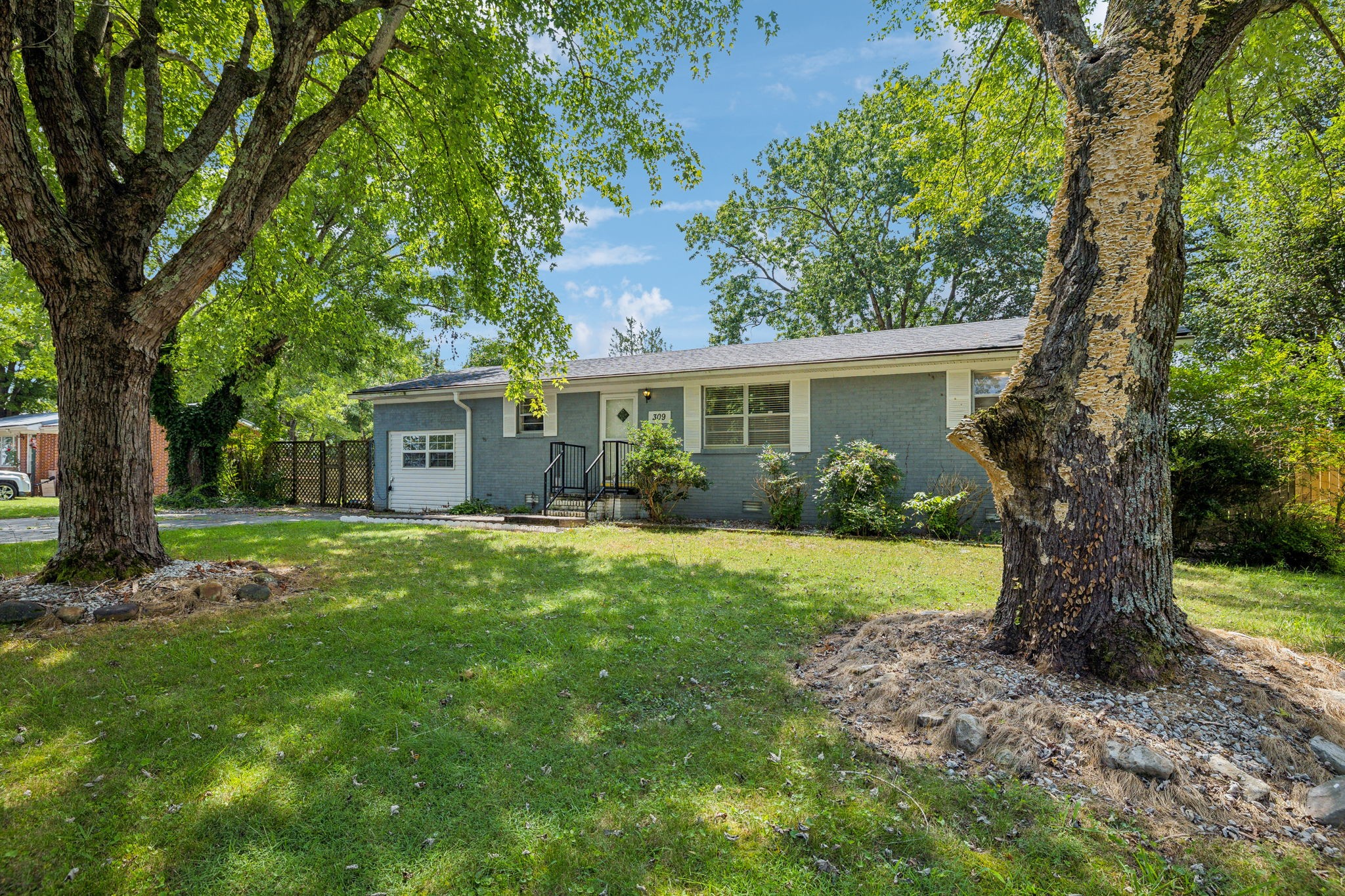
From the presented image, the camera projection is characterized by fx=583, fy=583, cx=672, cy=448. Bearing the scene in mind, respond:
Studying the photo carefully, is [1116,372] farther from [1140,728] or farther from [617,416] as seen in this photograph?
[617,416]

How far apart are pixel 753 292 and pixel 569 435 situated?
14059 mm

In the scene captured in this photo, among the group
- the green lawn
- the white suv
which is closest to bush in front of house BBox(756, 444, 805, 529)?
the green lawn

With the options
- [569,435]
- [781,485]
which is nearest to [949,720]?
[781,485]

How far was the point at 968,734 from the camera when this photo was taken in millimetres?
2535

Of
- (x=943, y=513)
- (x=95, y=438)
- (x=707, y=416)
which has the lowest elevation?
(x=943, y=513)

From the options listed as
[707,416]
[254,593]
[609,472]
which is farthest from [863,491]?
[254,593]

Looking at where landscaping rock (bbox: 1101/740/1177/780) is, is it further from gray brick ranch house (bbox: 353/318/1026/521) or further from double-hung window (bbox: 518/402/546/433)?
double-hung window (bbox: 518/402/546/433)

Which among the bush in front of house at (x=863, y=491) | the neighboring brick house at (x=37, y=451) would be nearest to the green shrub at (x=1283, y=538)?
the bush in front of house at (x=863, y=491)

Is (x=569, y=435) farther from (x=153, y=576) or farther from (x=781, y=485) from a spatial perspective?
(x=153, y=576)

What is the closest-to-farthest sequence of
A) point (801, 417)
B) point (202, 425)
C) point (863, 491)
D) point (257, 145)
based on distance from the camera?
point (257, 145) → point (863, 491) → point (801, 417) → point (202, 425)

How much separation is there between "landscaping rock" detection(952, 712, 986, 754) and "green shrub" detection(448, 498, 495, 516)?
10680mm

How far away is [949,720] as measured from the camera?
2.64 meters

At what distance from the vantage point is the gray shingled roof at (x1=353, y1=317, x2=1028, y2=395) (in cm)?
977

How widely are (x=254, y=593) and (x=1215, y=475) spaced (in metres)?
10.2
